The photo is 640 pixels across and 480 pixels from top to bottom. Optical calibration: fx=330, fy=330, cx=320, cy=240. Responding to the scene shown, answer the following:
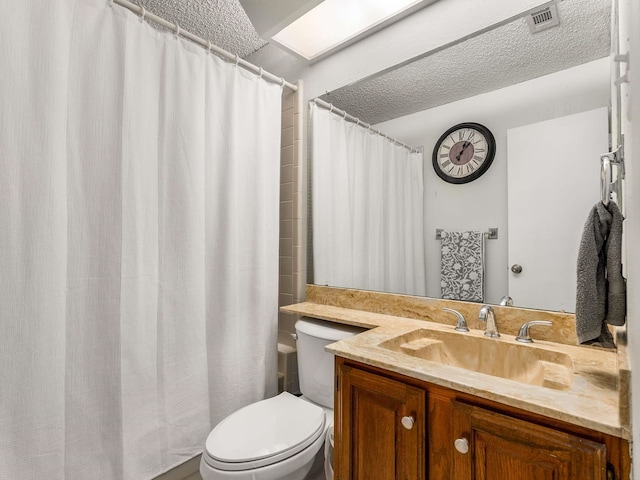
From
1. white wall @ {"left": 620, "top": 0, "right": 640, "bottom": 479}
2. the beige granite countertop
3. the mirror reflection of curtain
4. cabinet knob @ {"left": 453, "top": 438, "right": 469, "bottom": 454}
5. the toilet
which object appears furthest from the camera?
the mirror reflection of curtain

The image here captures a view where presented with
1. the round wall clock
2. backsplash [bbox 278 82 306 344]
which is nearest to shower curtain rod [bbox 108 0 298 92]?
backsplash [bbox 278 82 306 344]

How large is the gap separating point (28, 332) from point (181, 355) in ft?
1.81

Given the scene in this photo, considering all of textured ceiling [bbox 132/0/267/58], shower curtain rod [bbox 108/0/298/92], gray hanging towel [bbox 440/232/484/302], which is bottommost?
gray hanging towel [bbox 440/232/484/302]

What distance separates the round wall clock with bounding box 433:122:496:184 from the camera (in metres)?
1.33

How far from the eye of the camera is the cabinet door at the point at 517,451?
A: 26.3 inches

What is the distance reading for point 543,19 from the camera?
1.21 m

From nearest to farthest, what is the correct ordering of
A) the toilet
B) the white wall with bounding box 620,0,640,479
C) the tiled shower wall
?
the white wall with bounding box 620,0,640,479, the toilet, the tiled shower wall

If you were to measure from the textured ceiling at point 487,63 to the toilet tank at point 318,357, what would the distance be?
1.06 metres

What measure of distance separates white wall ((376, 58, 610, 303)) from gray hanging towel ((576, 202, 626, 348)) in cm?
44

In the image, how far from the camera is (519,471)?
73cm

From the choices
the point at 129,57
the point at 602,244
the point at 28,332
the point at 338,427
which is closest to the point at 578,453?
the point at 602,244

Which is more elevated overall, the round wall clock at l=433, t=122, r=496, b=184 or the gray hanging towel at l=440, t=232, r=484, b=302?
the round wall clock at l=433, t=122, r=496, b=184

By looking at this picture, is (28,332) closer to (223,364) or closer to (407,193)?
(223,364)

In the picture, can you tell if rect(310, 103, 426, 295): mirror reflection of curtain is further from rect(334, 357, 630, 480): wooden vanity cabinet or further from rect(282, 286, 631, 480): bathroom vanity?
rect(334, 357, 630, 480): wooden vanity cabinet
